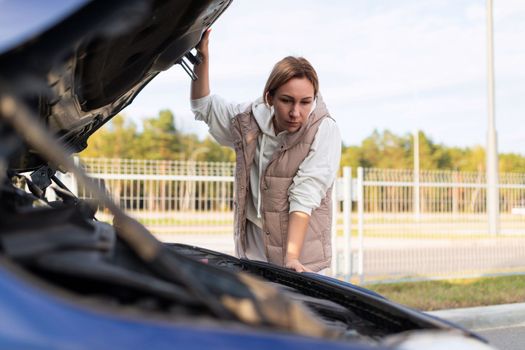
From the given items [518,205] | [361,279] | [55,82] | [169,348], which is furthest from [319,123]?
[518,205]

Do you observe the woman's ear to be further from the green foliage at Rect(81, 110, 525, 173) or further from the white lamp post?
the green foliage at Rect(81, 110, 525, 173)

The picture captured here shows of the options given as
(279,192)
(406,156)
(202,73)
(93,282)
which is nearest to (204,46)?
(202,73)

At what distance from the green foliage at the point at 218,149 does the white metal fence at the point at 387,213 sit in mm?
19481

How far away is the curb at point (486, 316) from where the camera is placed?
5848 millimetres

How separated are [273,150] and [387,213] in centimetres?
715

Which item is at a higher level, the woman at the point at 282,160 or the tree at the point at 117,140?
the tree at the point at 117,140

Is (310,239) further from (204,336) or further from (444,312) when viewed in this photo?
(444,312)

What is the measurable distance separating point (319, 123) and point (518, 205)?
9806 mm

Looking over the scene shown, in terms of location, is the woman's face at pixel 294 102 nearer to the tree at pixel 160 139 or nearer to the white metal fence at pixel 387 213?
the white metal fence at pixel 387 213

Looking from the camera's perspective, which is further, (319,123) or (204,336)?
(319,123)

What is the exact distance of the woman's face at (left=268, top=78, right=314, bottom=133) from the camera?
9.40 ft

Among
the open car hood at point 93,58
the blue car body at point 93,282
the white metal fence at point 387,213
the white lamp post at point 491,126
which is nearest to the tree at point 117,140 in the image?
the white lamp post at point 491,126

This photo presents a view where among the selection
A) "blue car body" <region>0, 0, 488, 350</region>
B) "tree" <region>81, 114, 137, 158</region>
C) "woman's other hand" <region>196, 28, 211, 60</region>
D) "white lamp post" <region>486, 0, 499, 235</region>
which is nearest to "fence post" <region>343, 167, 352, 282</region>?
"woman's other hand" <region>196, 28, 211, 60</region>

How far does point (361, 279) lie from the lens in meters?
7.76
